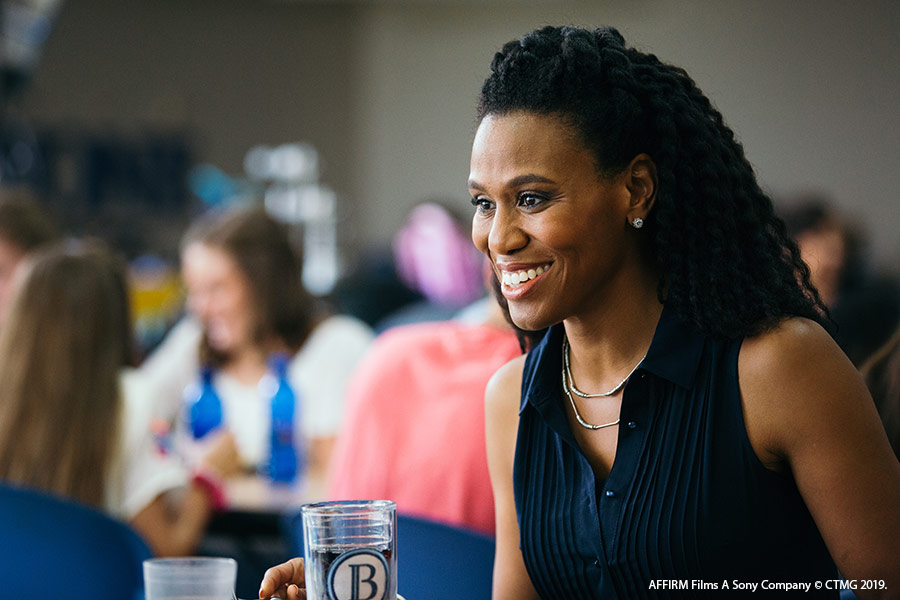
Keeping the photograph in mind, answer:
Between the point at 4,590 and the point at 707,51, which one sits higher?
the point at 707,51

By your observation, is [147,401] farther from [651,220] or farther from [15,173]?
[15,173]

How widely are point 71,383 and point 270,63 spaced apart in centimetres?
767

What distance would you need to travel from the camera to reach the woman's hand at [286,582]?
41.8 inches

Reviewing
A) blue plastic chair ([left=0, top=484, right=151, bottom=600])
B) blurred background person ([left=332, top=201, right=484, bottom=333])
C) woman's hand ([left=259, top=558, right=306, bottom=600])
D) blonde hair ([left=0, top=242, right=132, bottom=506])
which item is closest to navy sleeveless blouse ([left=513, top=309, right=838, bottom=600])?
woman's hand ([left=259, top=558, right=306, bottom=600])

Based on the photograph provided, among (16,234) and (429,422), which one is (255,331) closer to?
(16,234)

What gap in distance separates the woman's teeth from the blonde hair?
1.34 meters

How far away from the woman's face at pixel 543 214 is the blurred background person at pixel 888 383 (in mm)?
641

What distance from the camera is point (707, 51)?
7816mm

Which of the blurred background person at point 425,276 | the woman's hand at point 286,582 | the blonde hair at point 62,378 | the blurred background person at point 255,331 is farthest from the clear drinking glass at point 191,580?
the blurred background person at point 425,276

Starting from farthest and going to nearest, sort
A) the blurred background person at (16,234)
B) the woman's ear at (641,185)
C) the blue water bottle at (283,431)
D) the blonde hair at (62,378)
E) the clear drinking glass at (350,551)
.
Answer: the blurred background person at (16,234) < the blue water bottle at (283,431) < the blonde hair at (62,378) < the woman's ear at (641,185) < the clear drinking glass at (350,551)

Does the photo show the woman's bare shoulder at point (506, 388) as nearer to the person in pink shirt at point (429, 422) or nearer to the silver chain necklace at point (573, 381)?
the silver chain necklace at point (573, 381)

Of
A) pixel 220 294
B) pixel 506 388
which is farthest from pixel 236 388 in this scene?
pixel 506 388

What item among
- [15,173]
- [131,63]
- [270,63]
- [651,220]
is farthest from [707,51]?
[651,220]

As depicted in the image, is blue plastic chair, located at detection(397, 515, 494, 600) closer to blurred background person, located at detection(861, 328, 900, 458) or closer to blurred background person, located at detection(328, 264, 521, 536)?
blurred background person, located at detection(328, 264, 521, 536)
